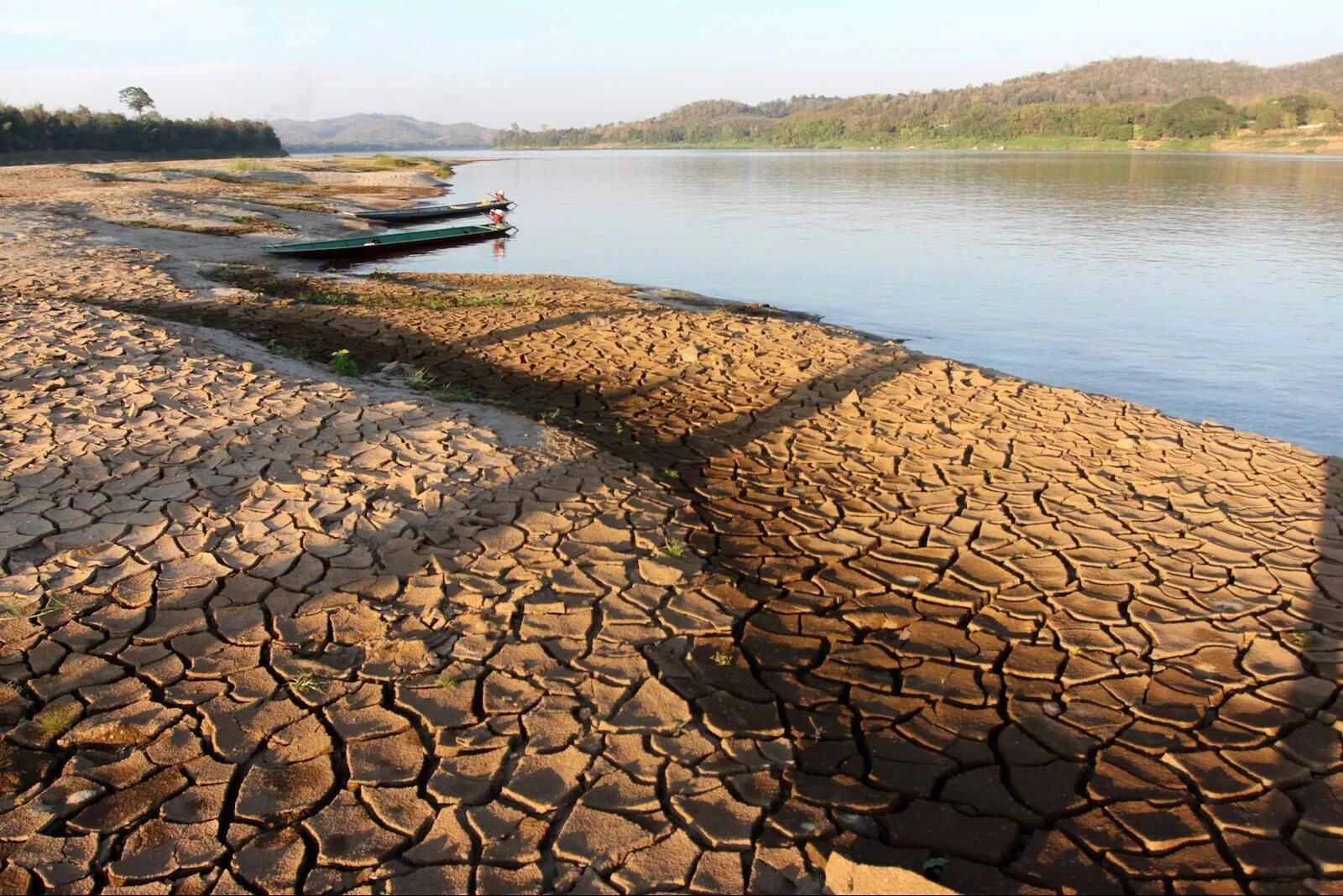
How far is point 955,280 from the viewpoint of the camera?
60.2 ft

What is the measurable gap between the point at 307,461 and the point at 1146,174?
58.9 m

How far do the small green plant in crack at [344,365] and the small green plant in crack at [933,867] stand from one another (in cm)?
649

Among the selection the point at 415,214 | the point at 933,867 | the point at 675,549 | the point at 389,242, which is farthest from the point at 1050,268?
the point at 933,867

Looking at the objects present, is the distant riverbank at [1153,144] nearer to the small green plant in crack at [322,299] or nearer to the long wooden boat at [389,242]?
the long wooden boat at [389,242]

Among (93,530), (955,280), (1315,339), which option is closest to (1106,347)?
(1315,339)

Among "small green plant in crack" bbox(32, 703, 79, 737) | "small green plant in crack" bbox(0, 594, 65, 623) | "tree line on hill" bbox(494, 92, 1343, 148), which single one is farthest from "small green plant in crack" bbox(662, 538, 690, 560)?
"tree line on hill" bbox(494, 92, 1343, 148)

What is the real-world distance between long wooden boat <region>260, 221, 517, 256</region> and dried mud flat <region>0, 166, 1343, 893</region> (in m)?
9.96

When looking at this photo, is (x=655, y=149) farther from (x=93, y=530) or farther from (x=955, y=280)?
(x=93, y=530)

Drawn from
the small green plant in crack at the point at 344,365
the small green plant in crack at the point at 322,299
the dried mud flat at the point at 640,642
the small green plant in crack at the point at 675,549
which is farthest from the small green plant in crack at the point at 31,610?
the small green plant in crack at the point at 322,299

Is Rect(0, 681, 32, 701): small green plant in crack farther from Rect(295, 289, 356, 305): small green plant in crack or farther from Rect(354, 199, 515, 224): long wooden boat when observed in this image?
Rect(354, 199, 515, 224): long wooden boat

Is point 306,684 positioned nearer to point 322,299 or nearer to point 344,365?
point 344,365

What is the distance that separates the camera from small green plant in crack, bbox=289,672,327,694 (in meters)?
3.29

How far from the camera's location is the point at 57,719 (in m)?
3.01

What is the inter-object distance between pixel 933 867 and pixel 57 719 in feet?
10.2
